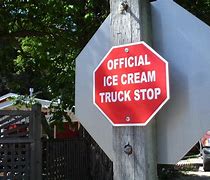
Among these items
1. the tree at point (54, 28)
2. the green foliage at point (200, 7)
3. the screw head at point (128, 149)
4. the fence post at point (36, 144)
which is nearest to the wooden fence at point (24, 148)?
the fence post at point (36, 144)

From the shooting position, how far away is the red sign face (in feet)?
7.95

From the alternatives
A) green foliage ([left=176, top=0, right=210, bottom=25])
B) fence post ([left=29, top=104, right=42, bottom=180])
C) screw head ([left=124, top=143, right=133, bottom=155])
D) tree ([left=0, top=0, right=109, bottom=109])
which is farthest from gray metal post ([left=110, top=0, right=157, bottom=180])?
green foliage ([left=176, top=0, right=210, bottom=25])

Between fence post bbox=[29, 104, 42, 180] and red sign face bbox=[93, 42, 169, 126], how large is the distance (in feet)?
16.3

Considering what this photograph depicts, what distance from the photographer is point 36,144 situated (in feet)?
24.5

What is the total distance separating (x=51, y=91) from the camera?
10.5m

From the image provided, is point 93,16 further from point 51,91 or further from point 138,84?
point 138,84

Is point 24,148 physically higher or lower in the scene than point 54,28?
lower

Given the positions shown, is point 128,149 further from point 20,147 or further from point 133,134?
point 20,147

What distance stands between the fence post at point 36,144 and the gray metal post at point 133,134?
5.02 metres

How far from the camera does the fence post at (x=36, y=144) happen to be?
24.3 feet

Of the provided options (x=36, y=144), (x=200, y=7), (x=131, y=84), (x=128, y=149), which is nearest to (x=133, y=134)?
(x=128, y=149)

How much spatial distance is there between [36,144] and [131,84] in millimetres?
5232

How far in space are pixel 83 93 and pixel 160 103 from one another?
64cm

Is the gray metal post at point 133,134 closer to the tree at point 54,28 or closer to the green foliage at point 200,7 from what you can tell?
the tree at point 54,28
